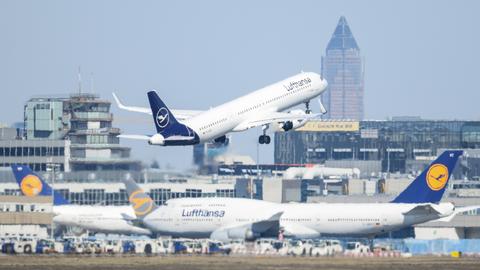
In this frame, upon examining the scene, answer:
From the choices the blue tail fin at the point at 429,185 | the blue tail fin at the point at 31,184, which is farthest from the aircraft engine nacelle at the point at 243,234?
the blue tail fin at the point at 31,184

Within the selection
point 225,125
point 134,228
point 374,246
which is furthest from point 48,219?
point 374,246

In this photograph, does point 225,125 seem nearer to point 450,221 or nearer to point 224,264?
point 450,221

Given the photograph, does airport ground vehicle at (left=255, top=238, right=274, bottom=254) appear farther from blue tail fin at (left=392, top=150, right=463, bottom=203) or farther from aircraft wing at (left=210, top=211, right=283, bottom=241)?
blue tail fin at (left=392, top=150, right=463, bottom=203)

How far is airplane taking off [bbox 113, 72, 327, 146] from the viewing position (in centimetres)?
15588

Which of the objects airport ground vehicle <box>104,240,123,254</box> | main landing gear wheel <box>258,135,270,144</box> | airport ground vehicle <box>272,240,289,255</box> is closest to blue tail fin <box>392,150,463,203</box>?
airport ground vehicle <box>272,240,289,255</box>

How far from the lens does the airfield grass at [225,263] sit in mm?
118562

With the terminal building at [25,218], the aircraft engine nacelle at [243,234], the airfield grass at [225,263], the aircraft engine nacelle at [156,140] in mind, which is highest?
the aircraft engine nacelle at [156,140]

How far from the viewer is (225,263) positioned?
12156 cm

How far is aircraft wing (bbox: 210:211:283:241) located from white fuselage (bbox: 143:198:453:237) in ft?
2.16

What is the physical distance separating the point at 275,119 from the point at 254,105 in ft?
7.39

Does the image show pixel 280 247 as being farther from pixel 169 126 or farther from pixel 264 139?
pixel 264 139

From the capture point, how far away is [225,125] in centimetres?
16200

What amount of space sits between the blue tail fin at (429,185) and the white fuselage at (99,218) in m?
21.8

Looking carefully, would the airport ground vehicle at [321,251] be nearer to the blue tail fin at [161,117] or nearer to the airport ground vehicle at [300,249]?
the airport ground vehicle at [300,249]
